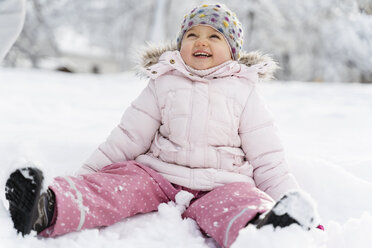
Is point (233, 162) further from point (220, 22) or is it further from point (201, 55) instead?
point (220, 22)

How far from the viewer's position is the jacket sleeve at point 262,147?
1457 mm

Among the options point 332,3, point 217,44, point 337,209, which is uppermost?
point 332,3

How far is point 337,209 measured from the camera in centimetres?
154

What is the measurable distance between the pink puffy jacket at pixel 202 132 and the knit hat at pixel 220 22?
115mm

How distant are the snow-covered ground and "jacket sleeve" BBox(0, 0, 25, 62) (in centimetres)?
40

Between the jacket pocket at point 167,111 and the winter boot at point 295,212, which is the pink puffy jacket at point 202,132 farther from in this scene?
the winter boot at point 295,212

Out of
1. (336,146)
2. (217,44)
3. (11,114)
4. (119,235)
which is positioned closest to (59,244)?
(119,235)

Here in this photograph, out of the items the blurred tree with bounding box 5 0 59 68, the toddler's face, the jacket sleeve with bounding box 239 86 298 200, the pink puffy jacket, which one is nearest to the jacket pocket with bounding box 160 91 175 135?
the pink puffy jacket

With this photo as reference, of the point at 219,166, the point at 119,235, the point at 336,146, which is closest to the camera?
the point at 119,235

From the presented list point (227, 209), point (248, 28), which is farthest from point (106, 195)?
point (248, 28)

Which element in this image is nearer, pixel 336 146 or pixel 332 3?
pixel 336 146

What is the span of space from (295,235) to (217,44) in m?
0.85

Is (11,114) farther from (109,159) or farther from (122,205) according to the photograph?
(122,205)

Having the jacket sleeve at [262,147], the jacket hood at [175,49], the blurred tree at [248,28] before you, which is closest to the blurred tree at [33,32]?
the blurred tree at [248,28]
